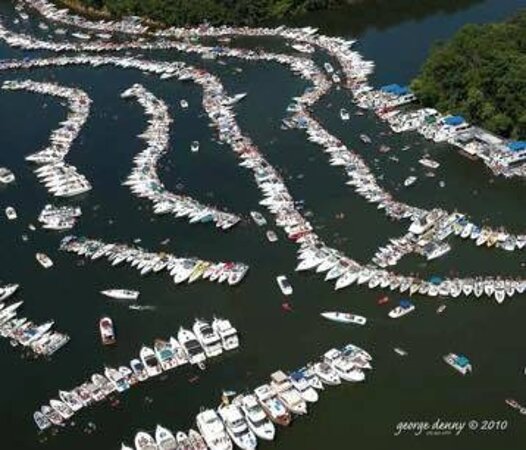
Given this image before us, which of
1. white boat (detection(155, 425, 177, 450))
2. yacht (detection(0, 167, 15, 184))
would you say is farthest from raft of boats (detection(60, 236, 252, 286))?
white boat (detection(155, 425, 177, 450))

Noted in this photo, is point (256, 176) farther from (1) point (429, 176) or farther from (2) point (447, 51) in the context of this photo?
(2) point (447, 51)

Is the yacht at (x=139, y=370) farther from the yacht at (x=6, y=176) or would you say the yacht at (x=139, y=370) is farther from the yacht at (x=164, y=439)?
the yacht at (x=6, y=176)

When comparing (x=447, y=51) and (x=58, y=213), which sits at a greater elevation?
(x=447, y=51)

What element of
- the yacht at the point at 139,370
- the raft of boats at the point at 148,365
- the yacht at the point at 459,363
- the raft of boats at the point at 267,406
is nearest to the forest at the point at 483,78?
the yacht at the point at 459,363

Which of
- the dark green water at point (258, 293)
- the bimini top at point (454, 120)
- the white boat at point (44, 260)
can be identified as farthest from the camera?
the bimini top at point (454, 120)

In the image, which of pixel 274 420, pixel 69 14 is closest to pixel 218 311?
pixel 274 420
